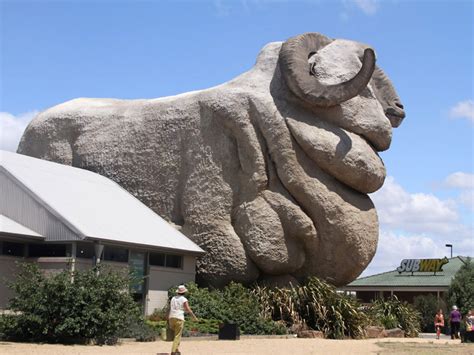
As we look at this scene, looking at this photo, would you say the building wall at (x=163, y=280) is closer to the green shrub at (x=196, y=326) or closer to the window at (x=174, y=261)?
the window at (x=174, y=261)

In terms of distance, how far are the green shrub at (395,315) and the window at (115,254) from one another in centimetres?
801

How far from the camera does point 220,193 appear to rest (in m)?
25.2

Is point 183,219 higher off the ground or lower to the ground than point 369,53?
lower

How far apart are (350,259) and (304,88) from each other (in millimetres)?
5533

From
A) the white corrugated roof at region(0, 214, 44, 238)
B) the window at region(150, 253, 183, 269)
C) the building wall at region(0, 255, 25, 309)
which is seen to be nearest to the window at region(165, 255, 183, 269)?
the window at region(150, 253, 183, 269)

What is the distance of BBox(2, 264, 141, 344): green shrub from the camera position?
Result: 16891 millimetres

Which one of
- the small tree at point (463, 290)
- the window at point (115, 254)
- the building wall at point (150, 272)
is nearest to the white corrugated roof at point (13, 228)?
the building wall at point (150, 272)

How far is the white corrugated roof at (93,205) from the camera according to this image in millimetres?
20188

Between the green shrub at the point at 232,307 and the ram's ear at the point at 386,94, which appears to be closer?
the green shrub at the point at 232,307

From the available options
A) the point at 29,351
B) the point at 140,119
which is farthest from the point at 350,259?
the point at 29,351

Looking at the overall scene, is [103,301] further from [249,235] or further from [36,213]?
[249,235]

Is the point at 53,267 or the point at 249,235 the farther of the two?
the point at 249,235

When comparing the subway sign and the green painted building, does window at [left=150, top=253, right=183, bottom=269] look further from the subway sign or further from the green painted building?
the subway sign

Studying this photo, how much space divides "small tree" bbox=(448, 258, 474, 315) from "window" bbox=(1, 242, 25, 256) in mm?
21736
